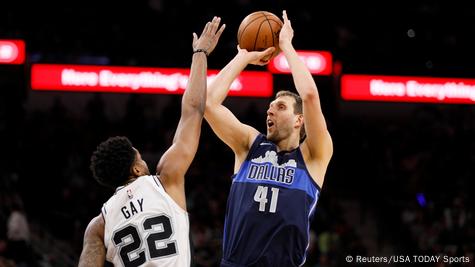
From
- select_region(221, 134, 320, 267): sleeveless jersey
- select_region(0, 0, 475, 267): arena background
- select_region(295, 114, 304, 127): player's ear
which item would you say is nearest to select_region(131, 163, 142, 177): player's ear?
select_region(221, 134, 320, 267): sleeveless jersey

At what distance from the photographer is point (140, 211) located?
4.34 m

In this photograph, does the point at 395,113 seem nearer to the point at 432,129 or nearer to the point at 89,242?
the point at 432,129

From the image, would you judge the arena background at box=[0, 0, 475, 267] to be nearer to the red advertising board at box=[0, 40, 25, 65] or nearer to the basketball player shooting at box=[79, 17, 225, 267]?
the red advertising board at box=[0, 40, 25, 65]

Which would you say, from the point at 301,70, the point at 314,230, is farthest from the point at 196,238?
the point at 301,70

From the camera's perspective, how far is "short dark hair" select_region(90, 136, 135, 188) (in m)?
4.38

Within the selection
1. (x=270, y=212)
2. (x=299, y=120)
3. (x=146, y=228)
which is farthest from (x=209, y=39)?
(x=146, y=228)

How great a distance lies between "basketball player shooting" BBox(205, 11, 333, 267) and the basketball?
13 cm

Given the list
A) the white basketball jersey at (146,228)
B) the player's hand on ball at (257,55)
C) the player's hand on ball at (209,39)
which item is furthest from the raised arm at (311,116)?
the white basketball jersey at (146,228)

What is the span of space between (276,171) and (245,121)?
1001cm

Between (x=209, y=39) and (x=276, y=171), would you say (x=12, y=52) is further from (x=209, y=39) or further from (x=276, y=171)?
(x=276, y=171)

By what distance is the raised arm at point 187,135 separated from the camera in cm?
441

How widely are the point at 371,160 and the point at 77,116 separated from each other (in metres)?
5.45

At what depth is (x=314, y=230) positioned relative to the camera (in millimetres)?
13516

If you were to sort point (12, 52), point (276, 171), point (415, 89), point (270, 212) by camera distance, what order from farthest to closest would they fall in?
1. point (415, 89)
2. point (12, 52)
3. point (276, 171)
4. point (270, 212)
